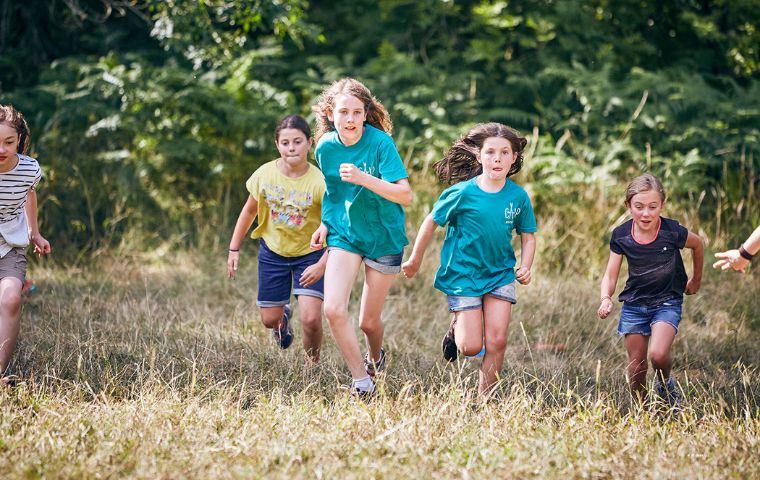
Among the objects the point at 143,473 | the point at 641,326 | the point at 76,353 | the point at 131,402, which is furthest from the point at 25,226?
the point at 641,326

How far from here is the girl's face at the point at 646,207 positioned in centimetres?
501

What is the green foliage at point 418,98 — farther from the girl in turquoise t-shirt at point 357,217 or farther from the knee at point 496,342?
the knee at point 496,342

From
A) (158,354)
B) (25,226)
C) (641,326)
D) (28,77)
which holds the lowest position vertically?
(158,354)

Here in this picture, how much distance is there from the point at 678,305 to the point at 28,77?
896 cm

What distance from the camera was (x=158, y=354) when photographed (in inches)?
217

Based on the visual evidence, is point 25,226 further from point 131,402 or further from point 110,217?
point 110,217

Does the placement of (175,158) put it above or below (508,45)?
below

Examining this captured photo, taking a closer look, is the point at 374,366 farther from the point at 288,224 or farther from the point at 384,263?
the point at 288,224

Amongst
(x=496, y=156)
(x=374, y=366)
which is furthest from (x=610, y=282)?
(x=374, y=366)

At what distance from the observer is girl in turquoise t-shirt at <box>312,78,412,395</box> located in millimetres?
A: 4930

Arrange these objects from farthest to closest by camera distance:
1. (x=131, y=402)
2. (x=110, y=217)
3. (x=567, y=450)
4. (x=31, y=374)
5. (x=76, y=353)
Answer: (x=110, y=217), (x=76, y=353), (x=31, y=374), (x=131, y=402), (x=567, y=450)

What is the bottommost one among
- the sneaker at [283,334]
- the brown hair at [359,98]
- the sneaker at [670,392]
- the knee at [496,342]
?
the sneaker at [670,392]

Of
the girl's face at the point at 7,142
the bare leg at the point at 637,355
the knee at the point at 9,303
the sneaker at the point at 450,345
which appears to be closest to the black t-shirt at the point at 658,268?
the bare leg at the point at 637,355

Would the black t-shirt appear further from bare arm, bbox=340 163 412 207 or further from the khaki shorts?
the khaki shorts
